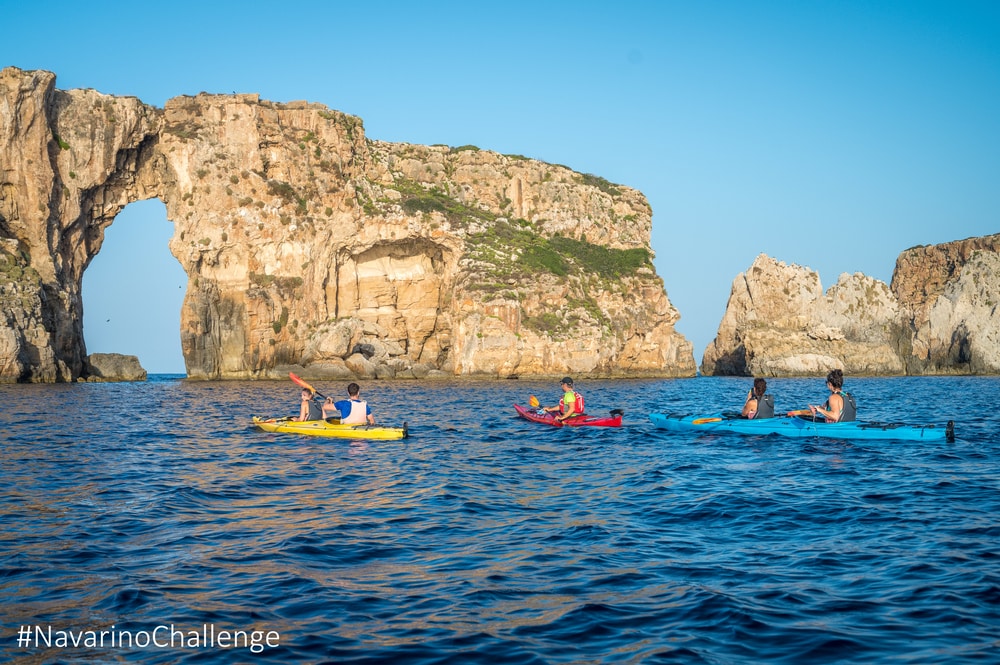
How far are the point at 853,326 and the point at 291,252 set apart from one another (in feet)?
210

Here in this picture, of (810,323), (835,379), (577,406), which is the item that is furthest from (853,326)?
(835,379)

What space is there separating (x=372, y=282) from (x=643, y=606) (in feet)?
227

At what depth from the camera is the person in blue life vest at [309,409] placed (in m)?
23.9

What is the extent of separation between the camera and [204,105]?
70875mm

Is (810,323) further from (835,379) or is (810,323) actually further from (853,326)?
(835,379)

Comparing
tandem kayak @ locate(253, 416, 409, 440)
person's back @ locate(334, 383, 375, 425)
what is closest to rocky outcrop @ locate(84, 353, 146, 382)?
tandem kayak @ locate(253, 416, 409, 440)

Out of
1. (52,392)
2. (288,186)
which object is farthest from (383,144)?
(52,392)

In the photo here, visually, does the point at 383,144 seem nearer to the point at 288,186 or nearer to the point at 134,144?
the point at 288,186

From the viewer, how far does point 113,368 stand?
239 feet

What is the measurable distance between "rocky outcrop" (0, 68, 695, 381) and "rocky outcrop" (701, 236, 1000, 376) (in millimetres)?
18001

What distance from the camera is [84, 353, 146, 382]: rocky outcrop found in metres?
70.6

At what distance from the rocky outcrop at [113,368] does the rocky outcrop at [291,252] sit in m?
4.23

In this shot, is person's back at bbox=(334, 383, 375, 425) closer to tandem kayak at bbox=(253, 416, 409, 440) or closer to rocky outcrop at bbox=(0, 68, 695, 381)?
tandem kayak at bbox=(253, 416, 409, 440)

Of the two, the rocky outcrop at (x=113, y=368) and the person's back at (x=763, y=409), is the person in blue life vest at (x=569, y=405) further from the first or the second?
the rocky outcrop at (x=113, y=368)
